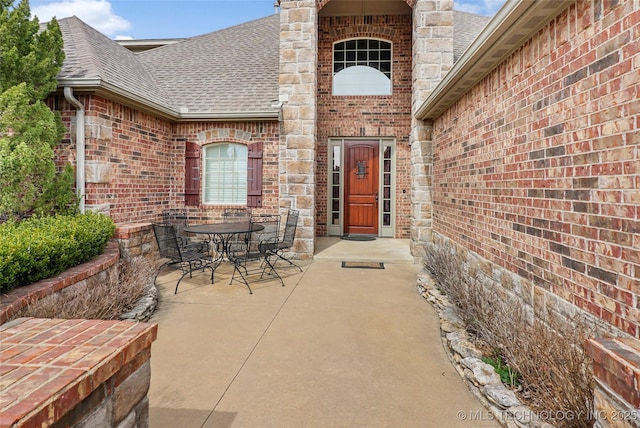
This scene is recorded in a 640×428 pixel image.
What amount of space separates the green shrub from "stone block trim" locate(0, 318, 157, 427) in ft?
5.86

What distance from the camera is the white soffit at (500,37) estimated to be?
8.72 feet

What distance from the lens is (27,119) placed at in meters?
4.41

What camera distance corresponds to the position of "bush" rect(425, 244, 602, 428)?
77.5 inches

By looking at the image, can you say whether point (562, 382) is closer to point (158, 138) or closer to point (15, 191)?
point (15, 191)

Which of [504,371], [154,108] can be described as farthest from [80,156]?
[504,371]

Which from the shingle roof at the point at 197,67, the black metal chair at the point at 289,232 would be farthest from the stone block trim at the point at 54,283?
the shingle roof at the point at 197,67

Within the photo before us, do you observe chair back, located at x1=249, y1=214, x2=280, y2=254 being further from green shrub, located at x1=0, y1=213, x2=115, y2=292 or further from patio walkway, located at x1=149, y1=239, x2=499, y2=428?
green shrub, located at x1=0, y1=213, x2=115, y2=292

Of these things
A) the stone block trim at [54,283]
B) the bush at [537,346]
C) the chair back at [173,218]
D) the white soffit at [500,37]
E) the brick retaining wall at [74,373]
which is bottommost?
the bush at [537,346]

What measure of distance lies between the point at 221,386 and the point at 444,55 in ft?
22.2

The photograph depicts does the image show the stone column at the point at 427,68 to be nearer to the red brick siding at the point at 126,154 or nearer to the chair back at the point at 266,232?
the chair back at the point at 266,232

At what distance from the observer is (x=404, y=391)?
2.63 m

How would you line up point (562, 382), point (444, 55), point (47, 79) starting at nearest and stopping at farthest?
point (562, 382) < point (47, 79) < point (444, 55)

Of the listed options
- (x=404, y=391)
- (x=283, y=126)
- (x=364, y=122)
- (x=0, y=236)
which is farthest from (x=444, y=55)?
(x=0, y=236)

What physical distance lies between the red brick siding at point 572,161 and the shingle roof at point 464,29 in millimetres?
5656
